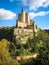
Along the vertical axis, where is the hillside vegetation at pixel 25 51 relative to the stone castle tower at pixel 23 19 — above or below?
below

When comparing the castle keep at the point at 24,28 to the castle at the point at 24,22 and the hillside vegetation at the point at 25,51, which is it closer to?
the castle at the point at 24,22

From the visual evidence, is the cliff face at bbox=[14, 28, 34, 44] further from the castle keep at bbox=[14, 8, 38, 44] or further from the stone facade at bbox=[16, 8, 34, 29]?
the stone facade at bbox=[16, 8, 34, 29]

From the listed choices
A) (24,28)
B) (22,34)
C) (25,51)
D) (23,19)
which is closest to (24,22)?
(23,19)

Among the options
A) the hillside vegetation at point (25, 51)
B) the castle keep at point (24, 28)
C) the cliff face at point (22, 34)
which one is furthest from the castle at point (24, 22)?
the hillside vegetation at point (25, 51)

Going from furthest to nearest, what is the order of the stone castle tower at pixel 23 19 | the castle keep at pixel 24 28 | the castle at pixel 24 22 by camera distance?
the stone castle tower at pixel 23 19 < the castle at pixel 24 22 < the castle keep at pixel 24 28

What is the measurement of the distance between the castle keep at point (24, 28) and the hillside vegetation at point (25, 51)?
1040 mm

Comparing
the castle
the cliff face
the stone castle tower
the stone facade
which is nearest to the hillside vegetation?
the cliff face

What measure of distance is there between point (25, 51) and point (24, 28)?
9.59 m

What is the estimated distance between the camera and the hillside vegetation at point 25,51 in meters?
32.3

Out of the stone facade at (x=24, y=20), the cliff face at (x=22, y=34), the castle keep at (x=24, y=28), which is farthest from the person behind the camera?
the stone facade at (x=24, y=20)

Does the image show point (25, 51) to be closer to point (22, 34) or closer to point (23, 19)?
point (22, 34)

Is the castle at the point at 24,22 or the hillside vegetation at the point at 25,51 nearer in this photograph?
the hillside vegetation at the point at 25,51

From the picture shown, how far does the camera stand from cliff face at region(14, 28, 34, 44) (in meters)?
47.8

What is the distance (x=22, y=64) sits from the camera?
3575 centimetres
